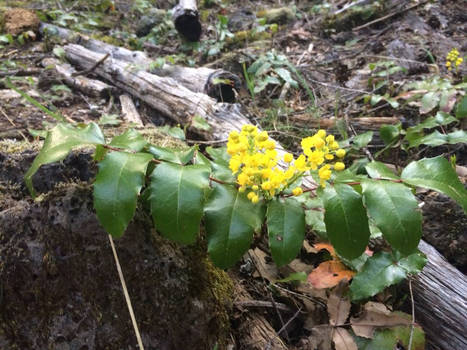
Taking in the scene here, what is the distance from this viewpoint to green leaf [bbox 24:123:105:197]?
109 centimetres

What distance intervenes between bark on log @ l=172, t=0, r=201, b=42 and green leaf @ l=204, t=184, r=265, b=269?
4511 millimetres

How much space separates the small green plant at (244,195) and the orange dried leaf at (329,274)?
0.40 m

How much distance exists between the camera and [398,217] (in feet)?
3.63

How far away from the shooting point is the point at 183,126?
2854mm

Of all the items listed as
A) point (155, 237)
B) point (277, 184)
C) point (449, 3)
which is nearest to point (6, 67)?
point (155, 237)

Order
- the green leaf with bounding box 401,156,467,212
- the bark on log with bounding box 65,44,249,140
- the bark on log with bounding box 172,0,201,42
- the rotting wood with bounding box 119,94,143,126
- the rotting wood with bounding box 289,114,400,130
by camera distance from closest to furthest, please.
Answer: the green leaf with bounding box 401,156,467,212 < the bark on log with bounding box 65,44,249,140 < the rotting wood with bounding box 289,114,400,130 < the rotting wood with bounding box 119,94,143,126 < the bark on log with bounding box 172,0,201,42

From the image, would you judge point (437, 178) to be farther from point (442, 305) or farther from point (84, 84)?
point (84, 84)

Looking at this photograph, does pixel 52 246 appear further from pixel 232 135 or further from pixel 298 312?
pixel 298 312

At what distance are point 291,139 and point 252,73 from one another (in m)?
1.30

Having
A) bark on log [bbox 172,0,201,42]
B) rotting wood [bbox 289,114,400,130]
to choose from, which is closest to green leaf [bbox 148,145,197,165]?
rotting wood [bbox 289,114,400,130]

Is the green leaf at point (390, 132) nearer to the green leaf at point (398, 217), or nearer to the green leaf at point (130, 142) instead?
the green leaf at point (398, 217)

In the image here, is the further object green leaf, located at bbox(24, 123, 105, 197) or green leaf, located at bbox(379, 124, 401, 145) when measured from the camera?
green leaf, located at bbox(379, 124, 401, 145)

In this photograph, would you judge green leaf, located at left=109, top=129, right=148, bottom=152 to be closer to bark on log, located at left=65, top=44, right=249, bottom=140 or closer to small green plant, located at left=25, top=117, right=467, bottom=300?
small green plant, located at left=25, top=117, right=467, bottom=300

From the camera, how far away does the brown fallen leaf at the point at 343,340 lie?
137 cm
